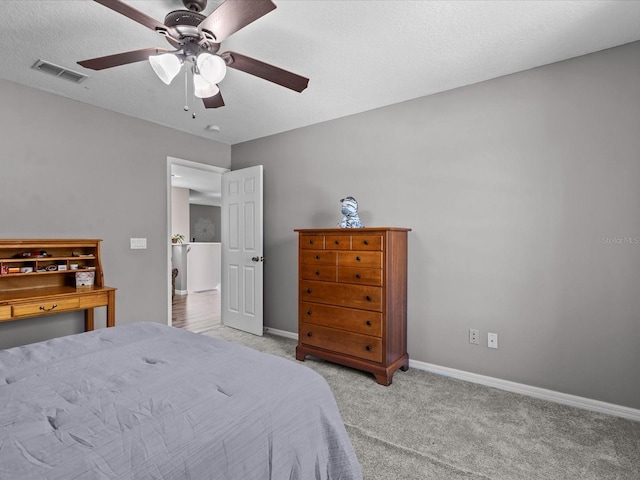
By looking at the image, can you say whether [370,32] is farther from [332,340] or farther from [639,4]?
[332,340]

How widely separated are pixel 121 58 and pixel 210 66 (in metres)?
0.55

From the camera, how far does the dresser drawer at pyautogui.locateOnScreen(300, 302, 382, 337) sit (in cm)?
281

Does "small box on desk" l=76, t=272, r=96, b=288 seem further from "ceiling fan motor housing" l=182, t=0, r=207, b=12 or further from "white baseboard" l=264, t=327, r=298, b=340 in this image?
"ceiling fan motor housing" l=182, t=0, r=207, b=12

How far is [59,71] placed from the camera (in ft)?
8.67

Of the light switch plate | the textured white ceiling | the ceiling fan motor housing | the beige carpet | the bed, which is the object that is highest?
the textured white ceiling

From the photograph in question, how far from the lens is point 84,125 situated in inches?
128

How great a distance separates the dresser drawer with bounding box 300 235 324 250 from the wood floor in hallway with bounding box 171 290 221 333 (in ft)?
6.53

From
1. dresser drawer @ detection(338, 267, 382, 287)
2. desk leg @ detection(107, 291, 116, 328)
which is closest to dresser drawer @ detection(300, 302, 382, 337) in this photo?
dresser drawer @ detection(338, 267, 382, 287)

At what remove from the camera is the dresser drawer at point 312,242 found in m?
3.16

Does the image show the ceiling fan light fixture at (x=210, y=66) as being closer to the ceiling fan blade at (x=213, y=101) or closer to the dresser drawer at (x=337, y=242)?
the ceiling fan blade at (x=213, y=101)

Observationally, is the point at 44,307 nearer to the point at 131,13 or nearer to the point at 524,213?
the point at 131,13

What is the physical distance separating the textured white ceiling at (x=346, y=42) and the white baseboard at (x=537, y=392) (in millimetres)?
2436

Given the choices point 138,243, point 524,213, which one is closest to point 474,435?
point 524,213

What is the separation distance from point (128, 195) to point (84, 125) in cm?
74
